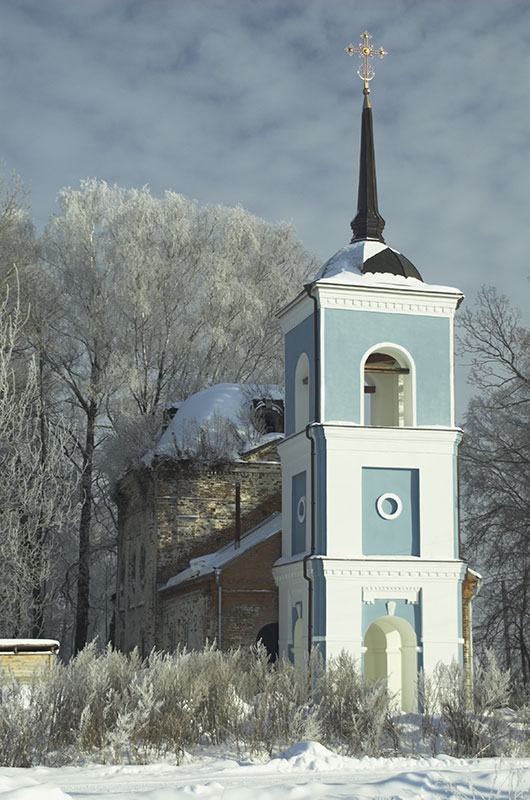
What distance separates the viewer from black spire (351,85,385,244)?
66.0 ft

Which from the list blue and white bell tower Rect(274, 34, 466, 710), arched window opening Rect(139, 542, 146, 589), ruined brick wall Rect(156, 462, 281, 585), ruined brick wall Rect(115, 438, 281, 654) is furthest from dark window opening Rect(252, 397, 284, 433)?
blue and white bell tower Rect(274, 34, 466, 710)

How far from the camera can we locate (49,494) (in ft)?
88.0

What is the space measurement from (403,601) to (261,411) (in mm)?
9079

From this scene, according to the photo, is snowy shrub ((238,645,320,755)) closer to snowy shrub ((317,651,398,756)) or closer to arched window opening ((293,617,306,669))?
snowy shrub ((317,651,398,756))

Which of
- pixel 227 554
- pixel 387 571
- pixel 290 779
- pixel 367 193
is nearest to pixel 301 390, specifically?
pixel 387 571

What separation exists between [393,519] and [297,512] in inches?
72.0

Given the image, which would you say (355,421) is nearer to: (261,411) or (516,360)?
(261,411)

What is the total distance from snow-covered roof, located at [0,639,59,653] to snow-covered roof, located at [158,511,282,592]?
13.4 feet

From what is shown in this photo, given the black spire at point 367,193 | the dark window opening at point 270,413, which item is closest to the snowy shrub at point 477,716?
the black spire at point 367,193

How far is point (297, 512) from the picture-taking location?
18750 mm

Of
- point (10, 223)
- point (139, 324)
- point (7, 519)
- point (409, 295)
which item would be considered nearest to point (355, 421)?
point (409, 295)

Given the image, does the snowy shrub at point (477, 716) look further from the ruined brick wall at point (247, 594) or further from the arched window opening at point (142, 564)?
the arched window opening at point (142, 564)

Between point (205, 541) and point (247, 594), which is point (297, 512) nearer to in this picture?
point (247, 594)

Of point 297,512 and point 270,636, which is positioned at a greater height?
point 297,512
